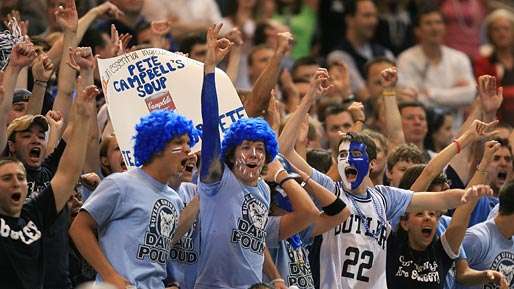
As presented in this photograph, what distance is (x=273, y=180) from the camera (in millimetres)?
9281

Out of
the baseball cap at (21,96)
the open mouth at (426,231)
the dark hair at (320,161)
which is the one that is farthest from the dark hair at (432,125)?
the baseball cap at (21,96)

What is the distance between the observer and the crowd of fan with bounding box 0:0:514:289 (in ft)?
28.1

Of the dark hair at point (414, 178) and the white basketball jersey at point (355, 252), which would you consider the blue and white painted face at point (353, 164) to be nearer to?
the white basketball jersey at point (355, 252)

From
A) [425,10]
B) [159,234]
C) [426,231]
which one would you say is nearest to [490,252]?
[426,231]

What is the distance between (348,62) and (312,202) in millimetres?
6147

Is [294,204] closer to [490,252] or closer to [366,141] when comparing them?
[366,141]

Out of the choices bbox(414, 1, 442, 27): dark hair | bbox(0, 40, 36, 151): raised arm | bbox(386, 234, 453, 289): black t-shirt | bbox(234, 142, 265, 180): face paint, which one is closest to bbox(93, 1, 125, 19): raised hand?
bbox(0, 40, 36, 151): raised arm

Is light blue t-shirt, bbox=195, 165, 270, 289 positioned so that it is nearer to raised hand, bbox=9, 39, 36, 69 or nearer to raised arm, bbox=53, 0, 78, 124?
raised hand, bbox=9, 39, 36, 69

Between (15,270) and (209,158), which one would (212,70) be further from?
(15,270)

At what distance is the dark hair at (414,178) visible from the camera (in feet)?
34.1

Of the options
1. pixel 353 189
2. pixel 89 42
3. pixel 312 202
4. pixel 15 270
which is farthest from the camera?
pixel 89 42

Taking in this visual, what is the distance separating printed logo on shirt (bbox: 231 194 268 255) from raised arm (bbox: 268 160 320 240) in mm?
231

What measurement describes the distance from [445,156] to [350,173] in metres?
0.89

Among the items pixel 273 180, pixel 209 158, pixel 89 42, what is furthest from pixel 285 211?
pixel 89 42
